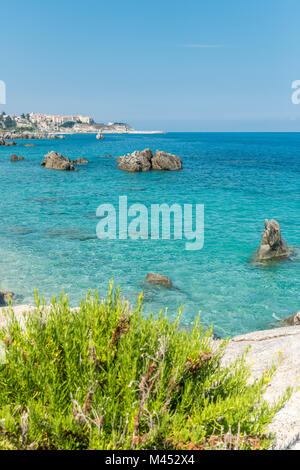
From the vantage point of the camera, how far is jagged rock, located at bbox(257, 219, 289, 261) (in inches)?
682

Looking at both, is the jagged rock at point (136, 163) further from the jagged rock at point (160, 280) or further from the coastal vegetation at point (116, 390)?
the coastal vegetation at point (116, 390)

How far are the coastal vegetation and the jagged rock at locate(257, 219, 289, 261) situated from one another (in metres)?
14.5

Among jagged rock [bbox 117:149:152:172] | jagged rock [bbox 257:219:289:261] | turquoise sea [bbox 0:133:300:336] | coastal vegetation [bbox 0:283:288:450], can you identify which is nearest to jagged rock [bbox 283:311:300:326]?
turquoise sea [bbox 0:133:300:336]

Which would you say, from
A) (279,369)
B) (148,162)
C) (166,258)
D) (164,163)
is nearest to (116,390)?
(279,369)

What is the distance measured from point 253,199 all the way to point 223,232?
13.5 meters

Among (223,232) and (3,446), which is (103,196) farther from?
(3,446)

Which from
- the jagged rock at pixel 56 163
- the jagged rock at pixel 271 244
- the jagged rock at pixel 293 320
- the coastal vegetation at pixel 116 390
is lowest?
the jagged rock at pixel 293 320

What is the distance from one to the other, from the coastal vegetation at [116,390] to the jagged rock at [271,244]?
572 inches

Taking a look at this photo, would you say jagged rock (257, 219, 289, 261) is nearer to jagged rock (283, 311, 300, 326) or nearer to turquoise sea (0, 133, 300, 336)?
turquoise sea (0, 133, 300, 336)

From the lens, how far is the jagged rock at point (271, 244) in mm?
17328

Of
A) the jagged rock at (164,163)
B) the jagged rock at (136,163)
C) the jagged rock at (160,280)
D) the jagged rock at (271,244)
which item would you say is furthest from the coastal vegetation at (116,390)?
the jagged rock at (164,163)

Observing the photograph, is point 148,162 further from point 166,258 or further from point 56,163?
point 166,258

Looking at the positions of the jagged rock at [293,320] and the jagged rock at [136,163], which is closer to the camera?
the jagged rock at [293,320]

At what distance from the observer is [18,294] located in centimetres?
1291
